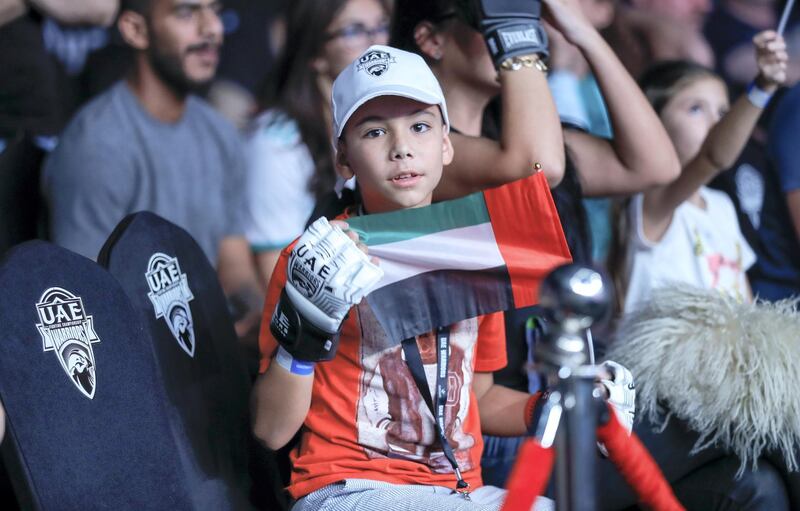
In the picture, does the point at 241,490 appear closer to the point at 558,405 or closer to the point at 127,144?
the point at 558,405

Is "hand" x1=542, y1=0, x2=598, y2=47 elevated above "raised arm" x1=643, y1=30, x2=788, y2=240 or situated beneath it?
elevated above

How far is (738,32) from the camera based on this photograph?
2.87m

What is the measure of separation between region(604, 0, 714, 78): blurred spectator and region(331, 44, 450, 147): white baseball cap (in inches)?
64.3

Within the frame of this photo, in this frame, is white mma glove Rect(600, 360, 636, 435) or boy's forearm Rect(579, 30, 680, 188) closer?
white mma glove Rect(600, 360, 636, 435)

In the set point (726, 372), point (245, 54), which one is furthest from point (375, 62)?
point (245, 54)

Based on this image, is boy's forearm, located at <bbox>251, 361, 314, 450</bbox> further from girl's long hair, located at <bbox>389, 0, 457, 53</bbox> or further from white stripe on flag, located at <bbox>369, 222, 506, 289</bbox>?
girl's long hair, located at <bbox>389, 0, 457, 53</bbox>

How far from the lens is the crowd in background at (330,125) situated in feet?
5.71

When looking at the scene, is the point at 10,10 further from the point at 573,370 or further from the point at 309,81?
the point at 573,370

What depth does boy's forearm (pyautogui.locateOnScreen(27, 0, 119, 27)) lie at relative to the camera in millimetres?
2590

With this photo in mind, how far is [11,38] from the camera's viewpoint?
246 centimetres

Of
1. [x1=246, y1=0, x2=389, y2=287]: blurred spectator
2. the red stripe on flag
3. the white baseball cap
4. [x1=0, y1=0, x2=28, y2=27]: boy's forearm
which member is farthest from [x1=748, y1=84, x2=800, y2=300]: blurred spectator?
[x1=0, y1=0, x2=28, y2=27]: boy's forearm

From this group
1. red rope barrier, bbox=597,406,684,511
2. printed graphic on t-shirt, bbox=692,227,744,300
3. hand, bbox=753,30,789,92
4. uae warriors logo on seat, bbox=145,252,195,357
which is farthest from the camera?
printed graphic on t-shirt, bbox=692,227,744,300

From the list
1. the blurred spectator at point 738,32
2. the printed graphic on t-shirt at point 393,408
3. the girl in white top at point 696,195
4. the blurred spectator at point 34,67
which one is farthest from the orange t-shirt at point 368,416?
the blurred spectator at point 738,32

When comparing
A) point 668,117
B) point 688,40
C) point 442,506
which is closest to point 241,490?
point 442,506
